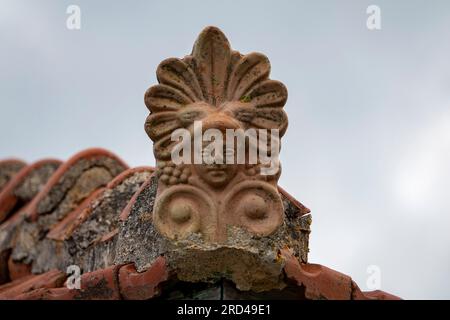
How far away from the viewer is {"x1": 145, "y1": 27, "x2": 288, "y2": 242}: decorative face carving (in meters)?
3.63

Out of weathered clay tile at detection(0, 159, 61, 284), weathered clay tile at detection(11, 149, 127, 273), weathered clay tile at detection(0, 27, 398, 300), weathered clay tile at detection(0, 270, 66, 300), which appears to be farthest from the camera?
weathered clay tile at detection(0, 159, 61, 284)

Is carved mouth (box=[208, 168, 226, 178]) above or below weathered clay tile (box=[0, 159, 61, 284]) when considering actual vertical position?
above

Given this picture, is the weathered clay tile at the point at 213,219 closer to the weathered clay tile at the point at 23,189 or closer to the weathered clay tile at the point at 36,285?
the weathered clay tile at the point at 36,285

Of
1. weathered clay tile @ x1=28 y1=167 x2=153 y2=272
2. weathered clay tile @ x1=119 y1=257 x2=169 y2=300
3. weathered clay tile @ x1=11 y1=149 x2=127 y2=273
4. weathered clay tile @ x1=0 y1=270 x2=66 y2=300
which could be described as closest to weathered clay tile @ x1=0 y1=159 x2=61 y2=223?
weathered clay tile @ x1=11 y1=149 x2=127 y2=273

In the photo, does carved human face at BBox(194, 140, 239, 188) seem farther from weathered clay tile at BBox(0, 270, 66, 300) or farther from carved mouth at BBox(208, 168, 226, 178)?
weathered clay tile at BBox(0, 270, 66, 300)

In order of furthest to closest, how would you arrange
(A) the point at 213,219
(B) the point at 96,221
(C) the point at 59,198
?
(C) the point at 59,198
(B) the point at 96,221
(A) the point at 213,219

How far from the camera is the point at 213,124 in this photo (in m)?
3.72

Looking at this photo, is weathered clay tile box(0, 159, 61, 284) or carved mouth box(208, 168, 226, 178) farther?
weathered clay tile box(0, 159, 61, 284)

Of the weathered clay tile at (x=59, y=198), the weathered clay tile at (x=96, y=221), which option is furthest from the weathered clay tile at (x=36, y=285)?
the weathered clay tile at (x=59, y=198)

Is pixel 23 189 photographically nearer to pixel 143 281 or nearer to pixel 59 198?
pixel 59 198

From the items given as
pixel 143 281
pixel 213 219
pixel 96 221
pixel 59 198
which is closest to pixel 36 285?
pixel 96 221

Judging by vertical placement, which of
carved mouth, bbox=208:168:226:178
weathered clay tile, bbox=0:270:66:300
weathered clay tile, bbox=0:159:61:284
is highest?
carved mouth, bbox=208:168:226:178

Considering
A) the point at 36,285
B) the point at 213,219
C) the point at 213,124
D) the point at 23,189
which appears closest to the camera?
the point at 213,219
